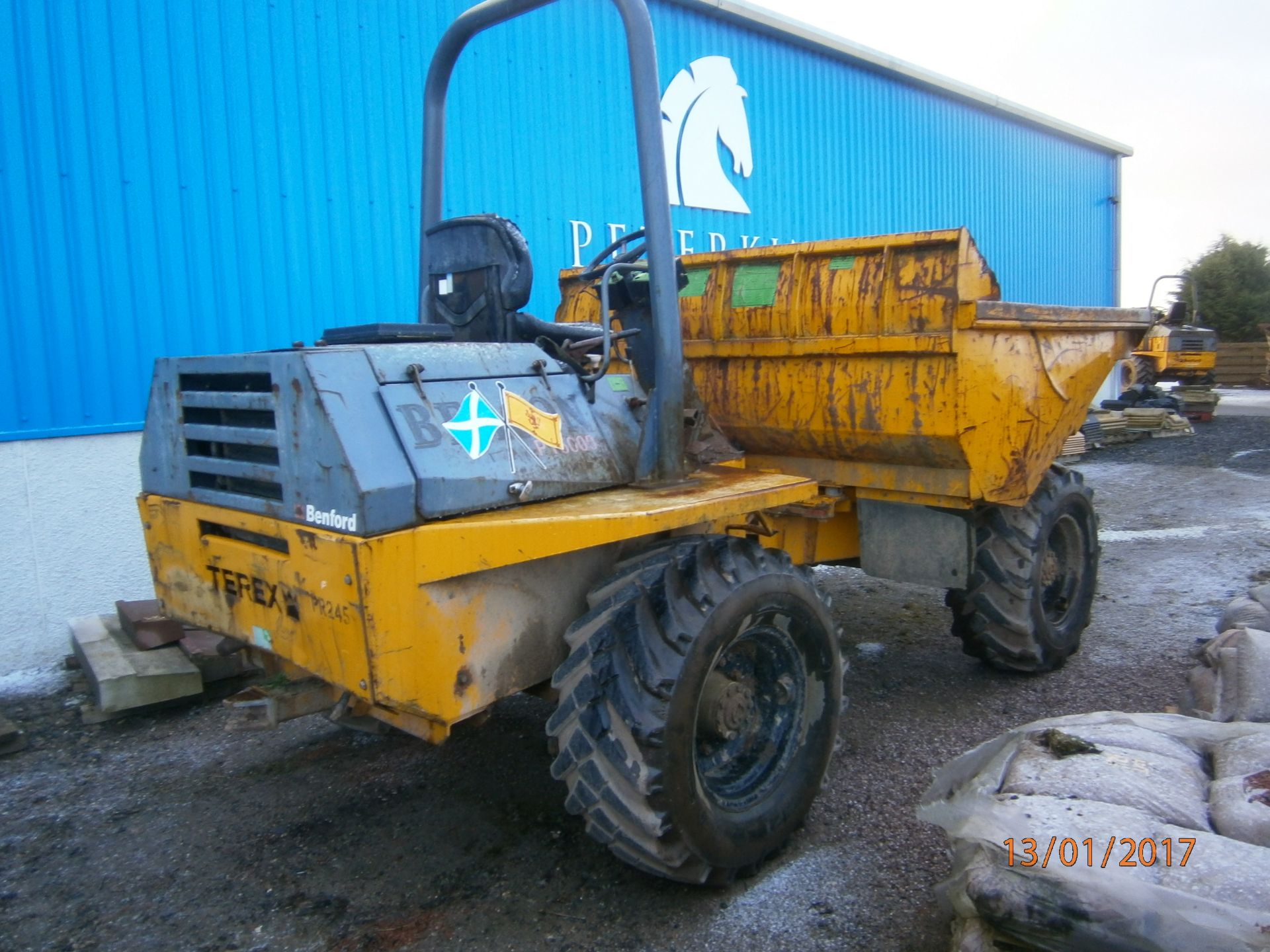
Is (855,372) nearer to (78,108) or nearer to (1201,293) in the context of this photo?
(78,108)

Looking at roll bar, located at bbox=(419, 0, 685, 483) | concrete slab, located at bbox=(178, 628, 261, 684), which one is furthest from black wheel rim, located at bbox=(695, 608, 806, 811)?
concrete slab, located at bbox=(178, 628, 261, 684)

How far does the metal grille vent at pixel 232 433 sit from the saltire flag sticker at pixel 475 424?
0.53 metres

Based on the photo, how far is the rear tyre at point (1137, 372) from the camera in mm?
21469

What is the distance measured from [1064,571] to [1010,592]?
0.84 metres

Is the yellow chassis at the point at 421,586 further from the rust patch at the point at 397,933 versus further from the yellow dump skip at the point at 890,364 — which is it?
the yellow dump skip at the point at 890,364

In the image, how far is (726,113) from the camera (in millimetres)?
9742

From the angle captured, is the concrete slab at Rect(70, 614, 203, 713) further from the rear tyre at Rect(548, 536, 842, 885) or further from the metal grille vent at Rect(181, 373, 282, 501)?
the rear tyre at Rect(548, 536, 842, 885)

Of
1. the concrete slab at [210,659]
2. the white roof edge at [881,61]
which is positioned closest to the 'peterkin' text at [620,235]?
the white roof edge at [881,61]

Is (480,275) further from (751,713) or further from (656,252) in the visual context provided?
(751,713)

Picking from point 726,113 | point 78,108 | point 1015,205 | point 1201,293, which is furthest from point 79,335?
point 1201,293

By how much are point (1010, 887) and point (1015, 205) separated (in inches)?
604

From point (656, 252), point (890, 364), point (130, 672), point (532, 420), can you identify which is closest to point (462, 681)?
point (532, 420)

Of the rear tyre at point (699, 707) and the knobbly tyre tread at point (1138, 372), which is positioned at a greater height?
the knobbly tyre tread at point (1138, 372)

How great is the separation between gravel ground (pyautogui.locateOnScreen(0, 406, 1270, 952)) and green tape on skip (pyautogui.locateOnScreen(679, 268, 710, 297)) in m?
2.20
